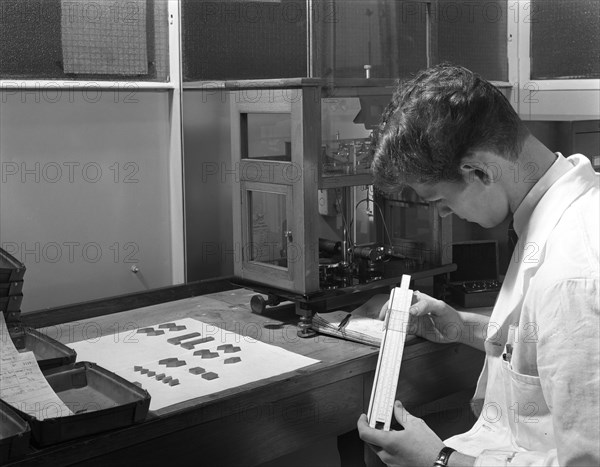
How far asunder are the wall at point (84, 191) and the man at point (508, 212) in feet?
4.11

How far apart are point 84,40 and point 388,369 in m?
1.45

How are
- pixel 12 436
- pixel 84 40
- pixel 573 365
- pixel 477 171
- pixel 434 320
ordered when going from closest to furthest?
pixel 573 365 < pixel 12 436 < pixel 477 171 < pixel 434 320 < pixel 84 40

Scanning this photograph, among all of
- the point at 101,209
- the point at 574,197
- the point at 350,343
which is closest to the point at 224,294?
the point at 101,209

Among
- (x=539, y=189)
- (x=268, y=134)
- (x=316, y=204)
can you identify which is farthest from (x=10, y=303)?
(x=539, y=189)

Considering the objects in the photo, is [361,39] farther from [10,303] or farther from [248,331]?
[10,303]

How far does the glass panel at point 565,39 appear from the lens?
3.26 meters

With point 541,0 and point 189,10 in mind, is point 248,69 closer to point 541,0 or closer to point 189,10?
point 189,10

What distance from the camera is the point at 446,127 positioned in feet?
4.94

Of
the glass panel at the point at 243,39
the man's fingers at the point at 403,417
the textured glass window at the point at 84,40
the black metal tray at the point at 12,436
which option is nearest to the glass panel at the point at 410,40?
the glass panel at the point at 243,39

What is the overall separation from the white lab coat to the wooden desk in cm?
33

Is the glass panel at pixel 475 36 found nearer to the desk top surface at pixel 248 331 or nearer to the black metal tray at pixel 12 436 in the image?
the desk top surface at pixel 248 331

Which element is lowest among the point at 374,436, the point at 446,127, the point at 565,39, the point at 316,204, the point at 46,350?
the point at 374,436

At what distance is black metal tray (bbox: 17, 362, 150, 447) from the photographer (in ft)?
4.92

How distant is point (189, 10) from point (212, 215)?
71cm
